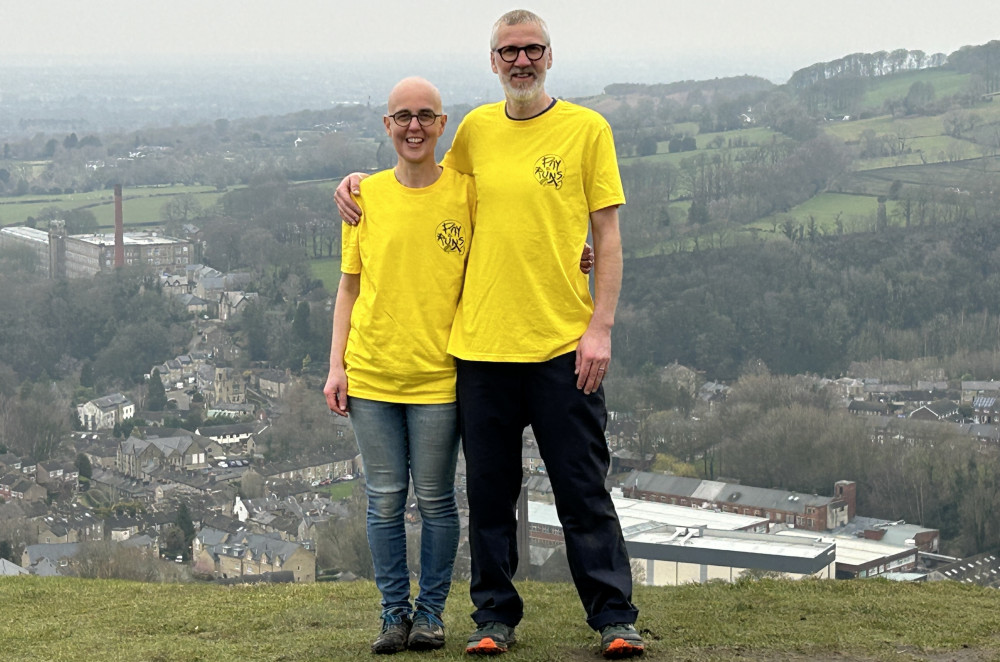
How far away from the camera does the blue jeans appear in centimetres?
344

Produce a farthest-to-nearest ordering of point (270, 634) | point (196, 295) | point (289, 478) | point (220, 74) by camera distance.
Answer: point (220, 74) → point (196, 295) → point (289, 478) → point (270, 634)

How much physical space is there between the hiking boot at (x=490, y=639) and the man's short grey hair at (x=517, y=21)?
150 centimetres

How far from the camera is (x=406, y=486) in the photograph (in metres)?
3.56

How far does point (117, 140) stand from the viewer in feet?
263

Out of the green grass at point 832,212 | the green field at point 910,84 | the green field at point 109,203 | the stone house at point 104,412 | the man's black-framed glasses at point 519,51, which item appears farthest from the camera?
the green field at point 910,84

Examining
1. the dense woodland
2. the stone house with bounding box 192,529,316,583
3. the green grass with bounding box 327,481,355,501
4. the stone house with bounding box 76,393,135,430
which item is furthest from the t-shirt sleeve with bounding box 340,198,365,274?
the stone house with bounding box 76,393,135,430

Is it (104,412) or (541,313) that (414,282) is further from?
(104,412)

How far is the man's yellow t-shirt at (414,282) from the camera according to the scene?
132 inches

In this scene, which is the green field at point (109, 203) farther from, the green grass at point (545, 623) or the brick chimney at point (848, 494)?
the green grass at point (545, 623)

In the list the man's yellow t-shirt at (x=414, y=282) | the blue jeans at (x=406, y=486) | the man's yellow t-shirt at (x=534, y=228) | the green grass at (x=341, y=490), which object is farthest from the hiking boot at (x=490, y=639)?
the green grass at (x=341, y=490)

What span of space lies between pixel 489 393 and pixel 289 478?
29724 mm

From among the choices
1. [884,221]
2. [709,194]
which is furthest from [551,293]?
[709,194]

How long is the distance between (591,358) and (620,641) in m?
0.72

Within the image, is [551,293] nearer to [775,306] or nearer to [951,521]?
[951,521]
